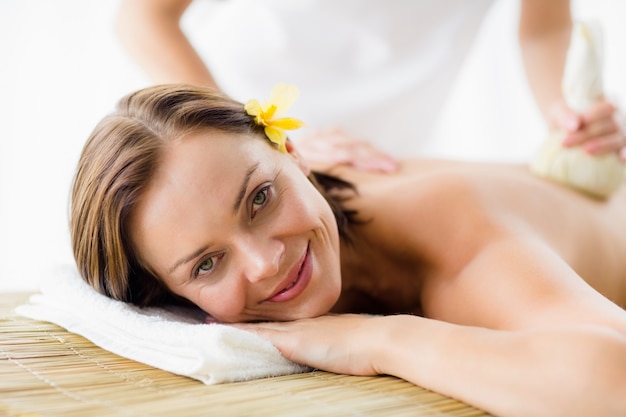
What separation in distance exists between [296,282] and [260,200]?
149 millimetres

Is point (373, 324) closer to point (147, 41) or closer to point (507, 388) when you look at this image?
point (507, 388)

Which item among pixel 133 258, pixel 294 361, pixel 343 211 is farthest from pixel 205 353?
pixel 343 211

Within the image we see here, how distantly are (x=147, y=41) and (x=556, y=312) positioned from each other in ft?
4.00

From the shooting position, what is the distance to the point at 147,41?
Answer: 198 centimetres

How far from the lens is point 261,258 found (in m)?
1.30

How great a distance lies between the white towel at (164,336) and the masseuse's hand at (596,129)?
91 cm

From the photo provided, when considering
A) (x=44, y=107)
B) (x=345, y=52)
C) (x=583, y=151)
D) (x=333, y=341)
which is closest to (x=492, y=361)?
(x=333, y=341)

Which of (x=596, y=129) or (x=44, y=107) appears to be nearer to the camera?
(x=596, y=129)

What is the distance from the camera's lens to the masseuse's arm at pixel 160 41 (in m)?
1.89

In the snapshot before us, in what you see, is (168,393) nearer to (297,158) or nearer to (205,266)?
(205,266)

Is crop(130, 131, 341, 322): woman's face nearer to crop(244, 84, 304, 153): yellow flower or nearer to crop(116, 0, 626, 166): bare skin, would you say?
crop(244, 84, 304, 153): yellow flower

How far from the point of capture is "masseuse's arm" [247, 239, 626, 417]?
102 cm

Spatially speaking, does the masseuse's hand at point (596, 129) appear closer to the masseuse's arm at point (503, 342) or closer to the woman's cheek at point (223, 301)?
the masseuse's arm at point (503, 342)

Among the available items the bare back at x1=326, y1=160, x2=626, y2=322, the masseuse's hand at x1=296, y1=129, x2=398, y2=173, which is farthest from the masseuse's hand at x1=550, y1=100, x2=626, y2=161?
the masseuse's hand at x1=296, y1=129, x2=398, y2=173
